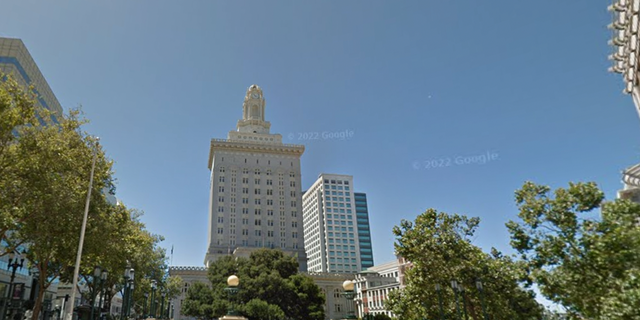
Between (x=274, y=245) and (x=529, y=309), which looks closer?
(x=529, y=309)

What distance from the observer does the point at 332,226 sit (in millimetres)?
157250

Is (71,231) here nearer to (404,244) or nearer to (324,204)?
(404,244)

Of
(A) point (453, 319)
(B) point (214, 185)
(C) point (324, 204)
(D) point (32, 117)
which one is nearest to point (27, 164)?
(D) point (32, 117)

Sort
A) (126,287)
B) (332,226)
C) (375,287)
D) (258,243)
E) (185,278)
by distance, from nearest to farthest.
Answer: (126,287) → (185,278) → (375,287) → (258,243) → (332,226)

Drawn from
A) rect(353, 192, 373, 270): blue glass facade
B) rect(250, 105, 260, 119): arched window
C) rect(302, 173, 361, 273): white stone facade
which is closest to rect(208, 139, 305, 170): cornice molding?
rect(250, 105, 260, 119): arched window

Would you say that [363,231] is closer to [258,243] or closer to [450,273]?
[258,243]

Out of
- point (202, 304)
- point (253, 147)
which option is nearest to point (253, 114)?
point (253, 147)

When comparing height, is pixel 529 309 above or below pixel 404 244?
below

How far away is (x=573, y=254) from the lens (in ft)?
61.0

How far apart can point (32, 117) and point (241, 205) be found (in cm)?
8025

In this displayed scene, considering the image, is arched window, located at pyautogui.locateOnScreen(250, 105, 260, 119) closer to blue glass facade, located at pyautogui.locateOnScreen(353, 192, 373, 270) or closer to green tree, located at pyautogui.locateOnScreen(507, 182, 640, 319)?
blue glass facade, located at pyautogui.locateOnScreen(353, 192, 373, 270)

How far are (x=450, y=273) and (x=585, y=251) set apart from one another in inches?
460

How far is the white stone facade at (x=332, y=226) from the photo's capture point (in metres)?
154

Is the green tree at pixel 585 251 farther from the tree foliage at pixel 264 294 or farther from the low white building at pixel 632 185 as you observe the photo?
the tree foliage at pixel 264 294
